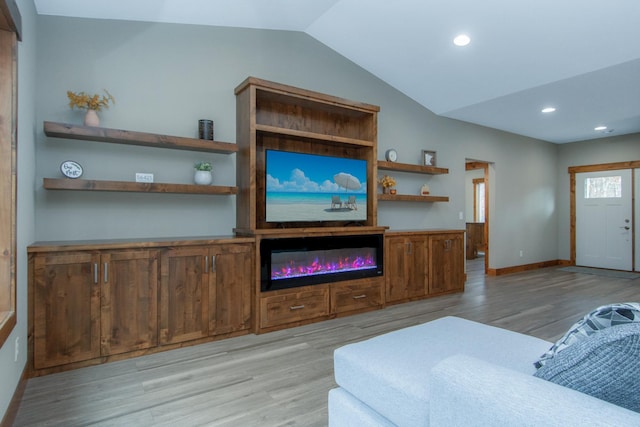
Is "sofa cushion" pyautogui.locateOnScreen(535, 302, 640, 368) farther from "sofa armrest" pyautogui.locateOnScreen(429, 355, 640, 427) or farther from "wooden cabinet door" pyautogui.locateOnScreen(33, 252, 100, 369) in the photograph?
"wooden cabinet door" pyautogui.locateOnScreen(33, 252, 100, 369)

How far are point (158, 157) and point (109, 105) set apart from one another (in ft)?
1.94

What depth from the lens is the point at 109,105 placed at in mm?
3225

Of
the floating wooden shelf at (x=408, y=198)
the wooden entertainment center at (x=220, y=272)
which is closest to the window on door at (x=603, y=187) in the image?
the floating wooden shelf at (x=408, y=198)

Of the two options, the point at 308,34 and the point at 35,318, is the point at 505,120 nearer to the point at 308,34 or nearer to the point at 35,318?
the point at 308,34

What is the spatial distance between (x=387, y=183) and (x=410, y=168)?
0.41 metres

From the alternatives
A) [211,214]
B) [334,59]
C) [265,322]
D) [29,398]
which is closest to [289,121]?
[334,59]

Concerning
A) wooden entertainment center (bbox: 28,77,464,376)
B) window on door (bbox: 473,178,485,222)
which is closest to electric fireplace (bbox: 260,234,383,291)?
wooden entertainment center (bbox: 28,77,464,376)

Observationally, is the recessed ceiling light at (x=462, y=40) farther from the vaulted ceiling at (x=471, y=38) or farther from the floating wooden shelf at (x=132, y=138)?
the floating wooden shelf at (x=132, y=138)

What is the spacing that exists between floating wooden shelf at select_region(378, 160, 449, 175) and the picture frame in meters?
0.17

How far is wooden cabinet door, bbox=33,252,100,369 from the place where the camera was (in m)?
2.54

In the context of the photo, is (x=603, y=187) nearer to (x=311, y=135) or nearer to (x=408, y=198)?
(x=408, y=198)

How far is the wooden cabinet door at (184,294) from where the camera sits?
2999mm

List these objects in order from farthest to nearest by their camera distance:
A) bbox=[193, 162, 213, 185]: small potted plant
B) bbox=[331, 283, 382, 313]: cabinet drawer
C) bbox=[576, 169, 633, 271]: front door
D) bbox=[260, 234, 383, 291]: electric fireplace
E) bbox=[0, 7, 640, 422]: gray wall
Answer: bbox=[576, 169, 633, 271]: front door
bbox=[331, 283, 382, 313]: cabinet drawer
bbox=[260, 234, 383, 291]: electric fireplace
bbox=[193, 162, 213, 185]: small potted plant
bbox=[0, 7, 640, 422]: gray wall

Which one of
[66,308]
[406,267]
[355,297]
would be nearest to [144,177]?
[66,308]
